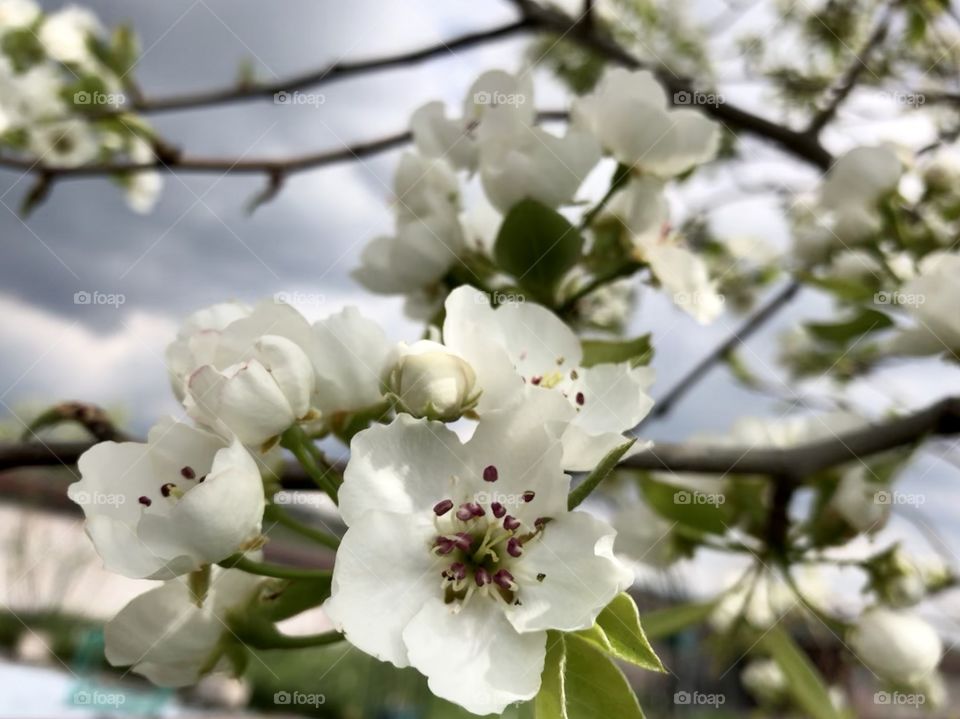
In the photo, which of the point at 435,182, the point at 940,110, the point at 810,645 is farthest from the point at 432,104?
the point at 810,645

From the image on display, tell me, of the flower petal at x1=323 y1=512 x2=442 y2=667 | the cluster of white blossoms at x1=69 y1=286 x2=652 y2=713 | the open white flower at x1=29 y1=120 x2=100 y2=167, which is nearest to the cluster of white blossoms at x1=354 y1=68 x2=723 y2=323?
the cluster of white blossoms at x1=69 y1=286 x2=652 y2=713

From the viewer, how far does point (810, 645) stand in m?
1.98

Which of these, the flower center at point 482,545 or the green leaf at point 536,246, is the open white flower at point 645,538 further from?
the flower center at point 482,545

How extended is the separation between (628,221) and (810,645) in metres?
1.58

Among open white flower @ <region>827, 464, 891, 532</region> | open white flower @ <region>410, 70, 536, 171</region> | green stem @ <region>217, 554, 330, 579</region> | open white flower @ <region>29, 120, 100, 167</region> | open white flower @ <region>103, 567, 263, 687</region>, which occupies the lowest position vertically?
open white flower @ <region>103, 567, 263, 687</region>

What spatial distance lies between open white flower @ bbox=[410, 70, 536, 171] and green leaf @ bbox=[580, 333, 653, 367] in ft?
0.67

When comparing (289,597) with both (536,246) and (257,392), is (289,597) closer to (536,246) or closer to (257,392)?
(257,392)

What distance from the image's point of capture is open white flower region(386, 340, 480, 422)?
0.46 meters

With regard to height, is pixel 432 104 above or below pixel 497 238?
above

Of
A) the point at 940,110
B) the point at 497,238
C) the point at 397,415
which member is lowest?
the point at 397,415

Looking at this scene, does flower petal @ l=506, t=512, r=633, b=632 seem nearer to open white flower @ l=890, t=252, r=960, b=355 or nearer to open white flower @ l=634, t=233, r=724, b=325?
open white flower @ l=634, t=233, r=724, b=325

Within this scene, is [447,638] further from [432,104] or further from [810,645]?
[810,645]

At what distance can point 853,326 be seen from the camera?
0.87 metres

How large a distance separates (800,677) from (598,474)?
0.47 m
